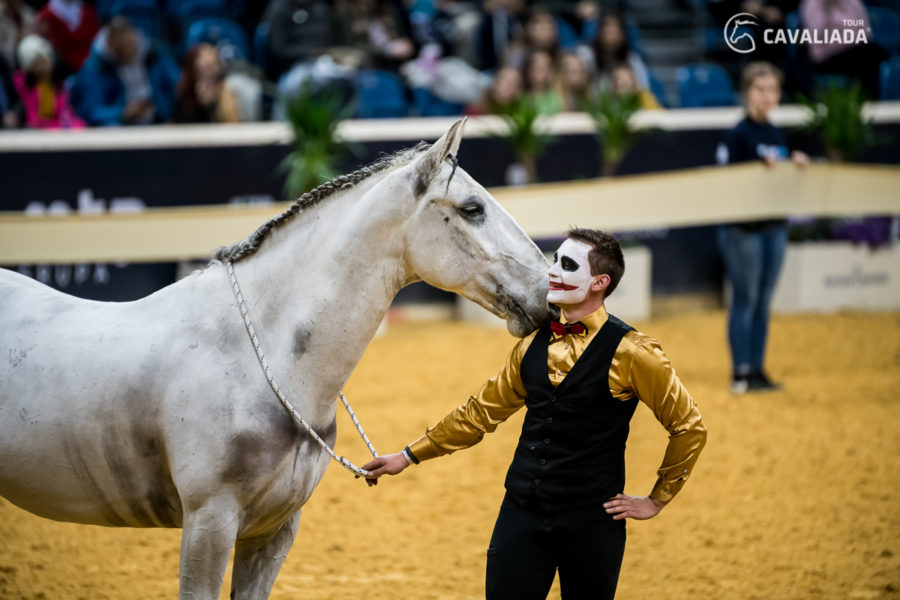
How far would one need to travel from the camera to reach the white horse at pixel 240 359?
121 inches

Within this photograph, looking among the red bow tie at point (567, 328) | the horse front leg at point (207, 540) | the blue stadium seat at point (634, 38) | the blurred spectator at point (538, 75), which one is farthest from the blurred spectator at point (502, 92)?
the horse front leg at point (207, 540)

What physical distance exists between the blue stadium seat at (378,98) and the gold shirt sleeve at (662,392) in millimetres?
8509

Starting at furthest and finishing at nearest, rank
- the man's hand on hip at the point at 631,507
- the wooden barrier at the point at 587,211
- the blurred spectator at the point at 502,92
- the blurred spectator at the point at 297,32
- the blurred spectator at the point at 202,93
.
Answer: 1. the blurred spectator at the point at 297,32
2. the blurred spectator at the point at 502,92
3. the blurred spectator at the point at 202,93
4. the wooden barrier at the point at 587,211
5. the man's hand on hip at the point at 631,507

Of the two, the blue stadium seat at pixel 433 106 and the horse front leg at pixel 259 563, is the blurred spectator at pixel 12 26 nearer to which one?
the blue stadium seat at pixel 433 106

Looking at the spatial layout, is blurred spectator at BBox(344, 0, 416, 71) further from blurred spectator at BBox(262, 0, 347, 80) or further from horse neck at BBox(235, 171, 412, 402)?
horse neck at BBox(235, 171, 412, 402)

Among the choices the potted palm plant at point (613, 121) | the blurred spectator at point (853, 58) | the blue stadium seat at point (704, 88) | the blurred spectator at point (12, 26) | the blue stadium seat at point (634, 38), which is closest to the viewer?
the blurred spectator at point (12, 26)

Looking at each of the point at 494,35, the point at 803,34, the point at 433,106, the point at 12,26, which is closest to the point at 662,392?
the point at 433,106

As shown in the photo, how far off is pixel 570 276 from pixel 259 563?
145 centimetres

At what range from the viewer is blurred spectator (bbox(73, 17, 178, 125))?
10297 mm

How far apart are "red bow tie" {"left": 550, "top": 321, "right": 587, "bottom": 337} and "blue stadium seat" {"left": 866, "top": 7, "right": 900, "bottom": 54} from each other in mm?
11634

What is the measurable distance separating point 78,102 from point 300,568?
704cm

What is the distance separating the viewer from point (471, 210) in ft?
10.3

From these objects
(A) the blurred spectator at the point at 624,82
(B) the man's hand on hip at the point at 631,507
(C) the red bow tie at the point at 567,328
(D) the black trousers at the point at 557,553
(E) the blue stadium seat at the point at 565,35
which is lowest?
(A) the blurred spectator at the point at 624,82

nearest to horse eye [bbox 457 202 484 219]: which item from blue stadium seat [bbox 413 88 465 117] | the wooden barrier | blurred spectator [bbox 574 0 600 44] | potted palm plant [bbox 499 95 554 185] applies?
the wooden barrier
